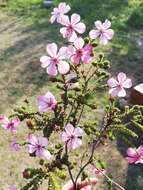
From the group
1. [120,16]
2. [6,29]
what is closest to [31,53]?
[6,29]

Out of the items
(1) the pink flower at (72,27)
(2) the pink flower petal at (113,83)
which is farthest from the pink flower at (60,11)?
(2) the pink flower petal at (113,83)

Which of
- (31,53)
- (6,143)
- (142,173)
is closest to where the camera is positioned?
(142,173)

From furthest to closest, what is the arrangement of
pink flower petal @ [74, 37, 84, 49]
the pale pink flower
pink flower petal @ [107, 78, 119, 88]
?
the pale pink flower < pink flower petal @ [107, 78, 119, 88] < pink flower petal @ [74, 37, 84, 49]

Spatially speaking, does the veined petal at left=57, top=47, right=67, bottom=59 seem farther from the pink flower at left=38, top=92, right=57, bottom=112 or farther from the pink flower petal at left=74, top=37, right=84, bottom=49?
the pink flower at left=38, top=92, right=57, bottom=112

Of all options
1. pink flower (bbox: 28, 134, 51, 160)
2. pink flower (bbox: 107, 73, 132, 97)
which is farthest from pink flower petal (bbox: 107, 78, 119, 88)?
pink flower (bbox: 28, 134, 51, 160)

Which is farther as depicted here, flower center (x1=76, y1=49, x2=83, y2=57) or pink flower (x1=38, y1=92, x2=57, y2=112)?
flower center (x1=76, y1=49, x2=83, y2=57)

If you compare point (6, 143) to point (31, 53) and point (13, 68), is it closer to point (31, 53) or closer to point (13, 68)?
point (13, 68)

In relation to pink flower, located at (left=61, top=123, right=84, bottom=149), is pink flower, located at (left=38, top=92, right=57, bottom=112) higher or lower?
higher

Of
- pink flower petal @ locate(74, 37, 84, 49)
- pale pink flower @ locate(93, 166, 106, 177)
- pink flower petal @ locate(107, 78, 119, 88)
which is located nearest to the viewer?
pink flower petal @ locate(74, 37, 84, 49)

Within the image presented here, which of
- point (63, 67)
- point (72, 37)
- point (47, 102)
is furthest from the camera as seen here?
point (72, 37)

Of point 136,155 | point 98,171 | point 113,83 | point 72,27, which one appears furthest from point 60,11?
point 98,171

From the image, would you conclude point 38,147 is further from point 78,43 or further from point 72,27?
point 72,27
